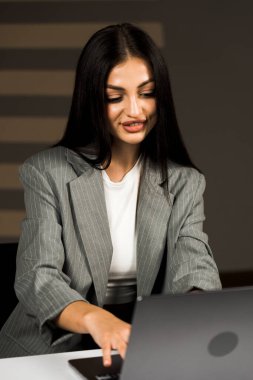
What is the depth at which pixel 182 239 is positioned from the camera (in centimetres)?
177

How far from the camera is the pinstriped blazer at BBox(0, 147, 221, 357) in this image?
5.26 feet

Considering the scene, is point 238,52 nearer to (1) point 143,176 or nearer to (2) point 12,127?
(2) point 12,127

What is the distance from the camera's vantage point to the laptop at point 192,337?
37.9 inches

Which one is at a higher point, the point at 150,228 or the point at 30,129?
the point at 150,228

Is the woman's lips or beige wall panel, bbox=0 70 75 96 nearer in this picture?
the woman's lips

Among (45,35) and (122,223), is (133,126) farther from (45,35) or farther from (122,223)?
(45,35)

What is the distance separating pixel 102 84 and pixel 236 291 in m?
0.81

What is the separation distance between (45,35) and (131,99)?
7.45ft

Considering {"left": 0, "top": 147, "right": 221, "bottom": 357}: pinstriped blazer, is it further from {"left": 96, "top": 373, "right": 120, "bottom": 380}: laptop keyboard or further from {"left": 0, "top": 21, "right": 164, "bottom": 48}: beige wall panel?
{"left": 0, "top": 21, "right": 164, "bottom": 48}: beige wall panel

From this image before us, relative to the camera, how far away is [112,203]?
71.5 inches

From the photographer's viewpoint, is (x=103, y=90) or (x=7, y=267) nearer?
(x=103, y=90)

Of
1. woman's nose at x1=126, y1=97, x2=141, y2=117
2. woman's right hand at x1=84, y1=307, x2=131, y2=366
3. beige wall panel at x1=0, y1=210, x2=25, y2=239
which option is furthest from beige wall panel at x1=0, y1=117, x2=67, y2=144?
woman's right hand at x1=84, y1=307, x2=131, y2=366

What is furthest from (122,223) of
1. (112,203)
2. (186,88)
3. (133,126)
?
(186,88)

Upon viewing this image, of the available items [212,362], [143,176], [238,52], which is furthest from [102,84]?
[238,52]
